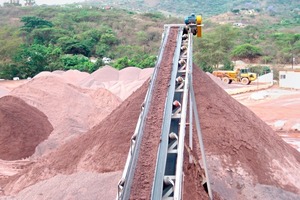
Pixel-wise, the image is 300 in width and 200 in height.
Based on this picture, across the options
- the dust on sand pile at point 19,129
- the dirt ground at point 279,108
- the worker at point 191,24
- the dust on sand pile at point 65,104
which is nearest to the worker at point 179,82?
the worker at point 191,24

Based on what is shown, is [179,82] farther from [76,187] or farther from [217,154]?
[76,187]

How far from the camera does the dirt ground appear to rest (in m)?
24.5

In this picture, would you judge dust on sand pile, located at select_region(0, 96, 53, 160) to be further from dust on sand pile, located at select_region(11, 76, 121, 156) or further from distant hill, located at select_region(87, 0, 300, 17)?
distant hill, located at select_region(87, 0, 300, 17)

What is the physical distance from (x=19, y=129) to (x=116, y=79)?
713 inches

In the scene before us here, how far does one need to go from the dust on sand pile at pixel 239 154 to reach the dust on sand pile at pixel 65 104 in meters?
8.36

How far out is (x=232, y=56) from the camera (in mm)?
57312

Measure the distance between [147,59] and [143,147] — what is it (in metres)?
39.5

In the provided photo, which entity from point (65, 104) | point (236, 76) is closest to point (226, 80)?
point (236, 76)

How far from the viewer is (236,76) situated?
135 ft

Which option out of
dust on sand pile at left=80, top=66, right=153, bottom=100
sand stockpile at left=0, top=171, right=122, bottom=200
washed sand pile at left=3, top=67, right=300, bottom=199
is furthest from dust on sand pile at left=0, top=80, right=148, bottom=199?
dust on sand pile at left=80, top=66, right=153, bottom=100

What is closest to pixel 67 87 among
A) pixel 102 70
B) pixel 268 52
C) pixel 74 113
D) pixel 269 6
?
pixel 74 113

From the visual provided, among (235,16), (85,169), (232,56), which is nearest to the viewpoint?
(85,169)

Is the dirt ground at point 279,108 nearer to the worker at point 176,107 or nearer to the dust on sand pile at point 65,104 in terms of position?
the dust on sand pile at point 65,104

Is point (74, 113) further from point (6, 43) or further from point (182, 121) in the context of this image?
point (6, 43)
